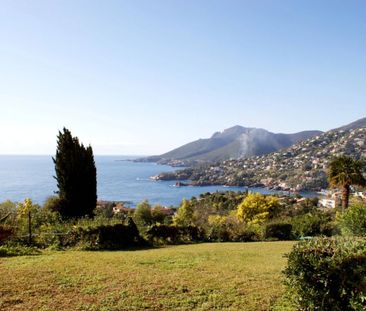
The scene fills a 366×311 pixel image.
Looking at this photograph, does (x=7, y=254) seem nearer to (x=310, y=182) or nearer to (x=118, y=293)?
(x=118, y=293)

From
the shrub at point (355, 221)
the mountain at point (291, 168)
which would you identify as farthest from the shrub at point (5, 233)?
the mountain at point (291, 168)

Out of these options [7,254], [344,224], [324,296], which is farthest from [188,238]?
[324,296]

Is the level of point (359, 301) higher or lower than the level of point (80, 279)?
higher

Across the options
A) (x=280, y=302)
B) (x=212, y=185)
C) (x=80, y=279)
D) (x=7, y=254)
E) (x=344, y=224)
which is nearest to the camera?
(x=280, y=302)

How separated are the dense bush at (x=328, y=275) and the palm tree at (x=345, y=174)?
2642 cm

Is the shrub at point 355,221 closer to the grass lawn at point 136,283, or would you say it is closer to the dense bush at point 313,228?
the grass lawn at point 136,283

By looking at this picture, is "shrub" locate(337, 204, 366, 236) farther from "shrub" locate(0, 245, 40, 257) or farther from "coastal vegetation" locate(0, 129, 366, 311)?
"shrub" locate(0, 245, 40, 257)

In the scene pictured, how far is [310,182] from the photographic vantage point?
105 meters

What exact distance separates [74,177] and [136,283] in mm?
17554

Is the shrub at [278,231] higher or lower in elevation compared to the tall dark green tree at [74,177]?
lower

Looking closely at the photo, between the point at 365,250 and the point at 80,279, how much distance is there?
5.07 m

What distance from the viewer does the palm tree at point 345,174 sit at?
95.2 ft

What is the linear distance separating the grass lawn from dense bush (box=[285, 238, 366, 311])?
3.74 ft

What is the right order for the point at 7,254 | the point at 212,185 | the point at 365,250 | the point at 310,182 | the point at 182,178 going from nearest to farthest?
the point at 365,250, the point at 7,254, the point at 310,182, the point at 212,185, the point at 182,178
